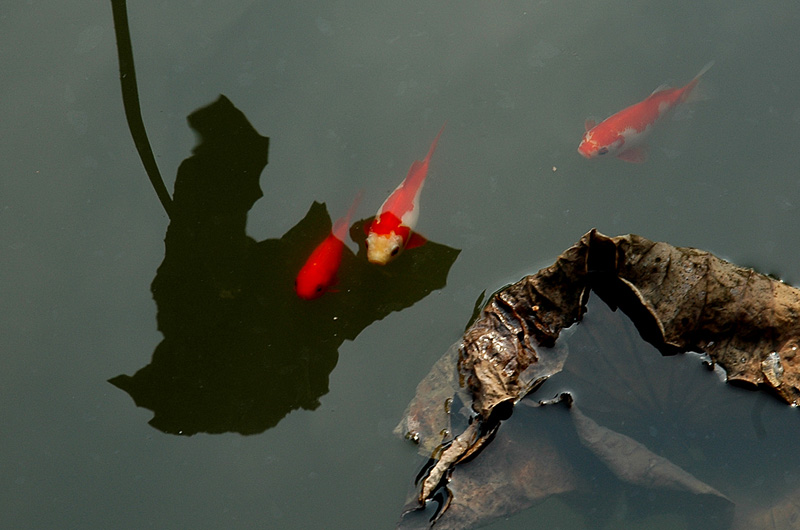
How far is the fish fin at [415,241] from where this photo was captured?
3.14 metres

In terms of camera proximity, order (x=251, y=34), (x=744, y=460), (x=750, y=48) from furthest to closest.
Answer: (x=251, y=34), (x=750, y=48), (x=744, y=460)

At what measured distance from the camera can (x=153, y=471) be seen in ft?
9.02

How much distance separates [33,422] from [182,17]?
2.20 m

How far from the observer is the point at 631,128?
3.17 m

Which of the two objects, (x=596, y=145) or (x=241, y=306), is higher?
(x=241, y=306)

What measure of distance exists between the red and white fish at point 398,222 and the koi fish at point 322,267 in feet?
0.46

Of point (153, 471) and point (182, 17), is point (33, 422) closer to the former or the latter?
point (153, 471)

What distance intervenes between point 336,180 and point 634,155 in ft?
4.66

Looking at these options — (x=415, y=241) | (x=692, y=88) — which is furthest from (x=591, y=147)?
(x=415, y=241)

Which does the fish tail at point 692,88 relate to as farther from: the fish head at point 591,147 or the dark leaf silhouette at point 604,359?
the dark leaf silhouette at point 604,359

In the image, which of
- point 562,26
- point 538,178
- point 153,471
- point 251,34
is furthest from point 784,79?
point 153,471

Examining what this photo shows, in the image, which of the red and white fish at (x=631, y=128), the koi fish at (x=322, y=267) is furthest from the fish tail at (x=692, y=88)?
the koi fish at (x=322, y=267)

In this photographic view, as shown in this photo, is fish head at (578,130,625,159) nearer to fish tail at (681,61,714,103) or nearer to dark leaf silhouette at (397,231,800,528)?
fish tail at (681,61,714,103)

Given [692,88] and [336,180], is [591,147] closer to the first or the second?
[692,88]
